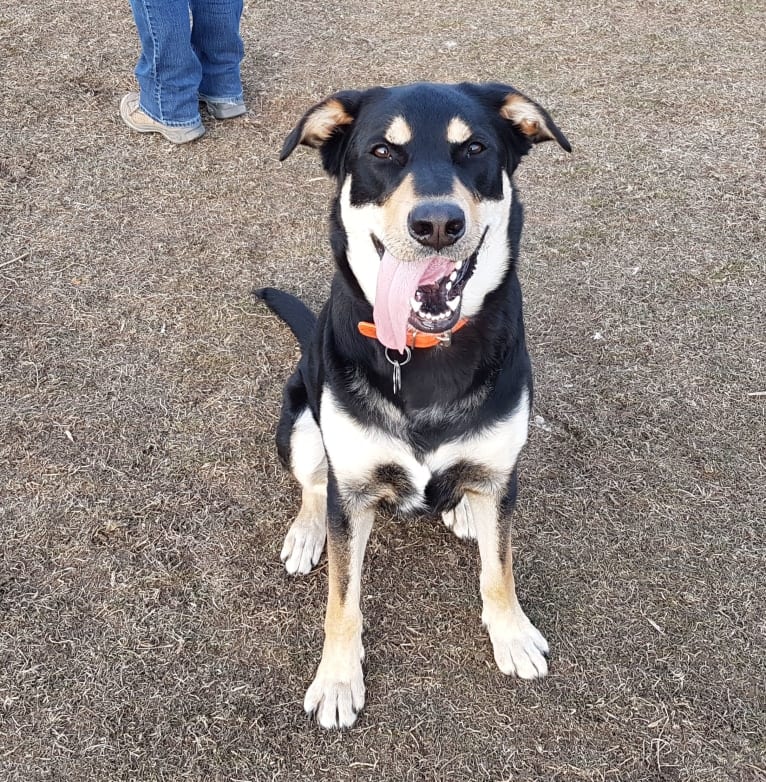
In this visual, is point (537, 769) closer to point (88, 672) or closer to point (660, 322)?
point (88, 672)

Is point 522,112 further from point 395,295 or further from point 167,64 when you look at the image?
point 167,64

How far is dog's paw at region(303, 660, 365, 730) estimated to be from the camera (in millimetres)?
2713

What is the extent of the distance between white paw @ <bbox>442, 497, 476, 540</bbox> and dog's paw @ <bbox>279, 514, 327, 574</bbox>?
1.87ft

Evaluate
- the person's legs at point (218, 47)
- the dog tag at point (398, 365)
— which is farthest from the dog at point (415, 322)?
the person's legs at point (218, 47)

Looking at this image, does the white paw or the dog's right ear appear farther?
the white paw

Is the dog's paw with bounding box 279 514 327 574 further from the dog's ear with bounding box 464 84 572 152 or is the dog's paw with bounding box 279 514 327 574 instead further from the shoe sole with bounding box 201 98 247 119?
the shoe sole with bounding box 201 98 247 119

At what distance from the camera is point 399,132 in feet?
7.98

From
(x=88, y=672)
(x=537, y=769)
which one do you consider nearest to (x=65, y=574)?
(x=88, y=672)

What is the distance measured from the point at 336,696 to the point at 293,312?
1917mm

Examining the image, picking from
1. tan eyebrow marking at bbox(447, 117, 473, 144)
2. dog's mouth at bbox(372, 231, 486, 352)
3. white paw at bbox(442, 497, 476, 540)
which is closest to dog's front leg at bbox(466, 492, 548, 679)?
white paw at bbox(442, 497, 476, 540)

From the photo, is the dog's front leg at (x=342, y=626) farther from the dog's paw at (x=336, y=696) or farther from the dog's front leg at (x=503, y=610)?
the dog's front leg at (x=503, y=610)

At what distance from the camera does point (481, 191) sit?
2439mm

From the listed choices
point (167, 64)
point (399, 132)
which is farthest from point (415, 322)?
point (167, 64)

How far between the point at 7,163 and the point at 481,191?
4334 millimetres
